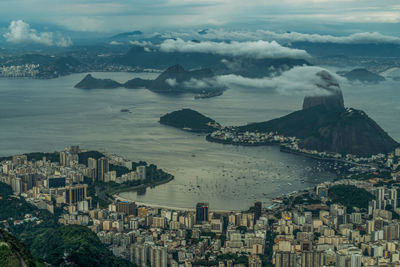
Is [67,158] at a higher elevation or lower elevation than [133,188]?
higher

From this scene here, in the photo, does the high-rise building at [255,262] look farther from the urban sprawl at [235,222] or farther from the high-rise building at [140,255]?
the high-rise building at [140,255]

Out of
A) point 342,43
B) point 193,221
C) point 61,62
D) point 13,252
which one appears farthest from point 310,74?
point 342,43

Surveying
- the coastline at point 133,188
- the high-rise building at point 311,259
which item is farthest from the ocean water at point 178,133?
the high-rise building at point 311,259

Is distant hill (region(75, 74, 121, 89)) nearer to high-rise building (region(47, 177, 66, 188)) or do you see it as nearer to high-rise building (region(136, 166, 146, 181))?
high-rise building (region(136, 166, 146, 181))

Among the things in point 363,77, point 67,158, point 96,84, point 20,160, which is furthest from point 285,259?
point 363,77

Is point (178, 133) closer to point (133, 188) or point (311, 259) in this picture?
point (133, 188)

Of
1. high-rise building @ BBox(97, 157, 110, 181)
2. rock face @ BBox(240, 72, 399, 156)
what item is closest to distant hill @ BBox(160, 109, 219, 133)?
rock face @ BBox(240, 72, 399, 156)
